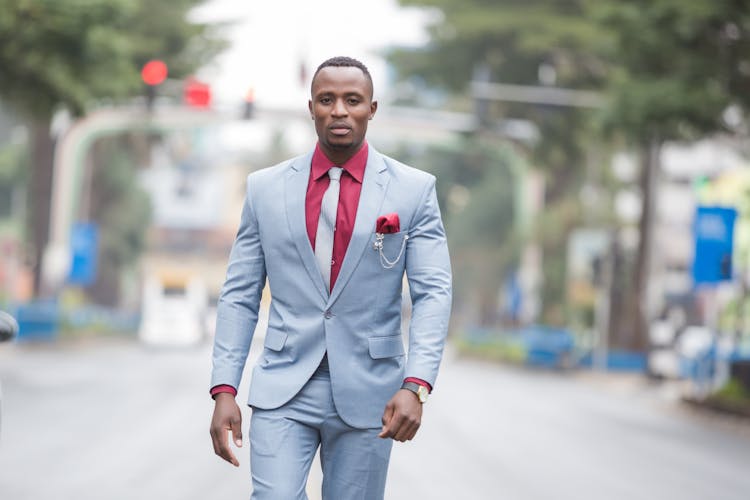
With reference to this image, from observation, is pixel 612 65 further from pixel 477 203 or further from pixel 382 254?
pixel 382 254

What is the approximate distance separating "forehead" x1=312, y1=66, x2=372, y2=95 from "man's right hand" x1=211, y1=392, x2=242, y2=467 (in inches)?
38.4

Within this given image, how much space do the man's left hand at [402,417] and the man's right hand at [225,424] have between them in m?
0.45

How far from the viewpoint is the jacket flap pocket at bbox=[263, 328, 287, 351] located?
4.48 metres

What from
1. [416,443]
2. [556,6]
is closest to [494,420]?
[416,443]

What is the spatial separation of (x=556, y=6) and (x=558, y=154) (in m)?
3.98

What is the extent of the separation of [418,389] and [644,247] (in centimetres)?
2962

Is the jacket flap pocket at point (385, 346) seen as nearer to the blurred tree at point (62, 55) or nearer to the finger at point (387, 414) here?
the finger at point (387, 414)

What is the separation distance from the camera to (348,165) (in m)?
4.55

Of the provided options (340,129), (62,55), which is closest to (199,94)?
(62,55)

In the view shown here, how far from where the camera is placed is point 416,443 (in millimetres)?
14375

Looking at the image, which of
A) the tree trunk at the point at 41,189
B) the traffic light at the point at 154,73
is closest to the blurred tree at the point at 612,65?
the traffic light at the point at 154,73

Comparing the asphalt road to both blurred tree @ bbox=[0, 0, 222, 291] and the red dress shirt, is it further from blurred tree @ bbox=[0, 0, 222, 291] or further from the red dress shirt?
the red dress shirt

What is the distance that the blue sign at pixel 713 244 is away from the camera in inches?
859

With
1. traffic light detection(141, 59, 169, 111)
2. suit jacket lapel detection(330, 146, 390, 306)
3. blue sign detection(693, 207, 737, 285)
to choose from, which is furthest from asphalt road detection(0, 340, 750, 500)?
suit jacket lapel detection(330, 146, 390, 306)
